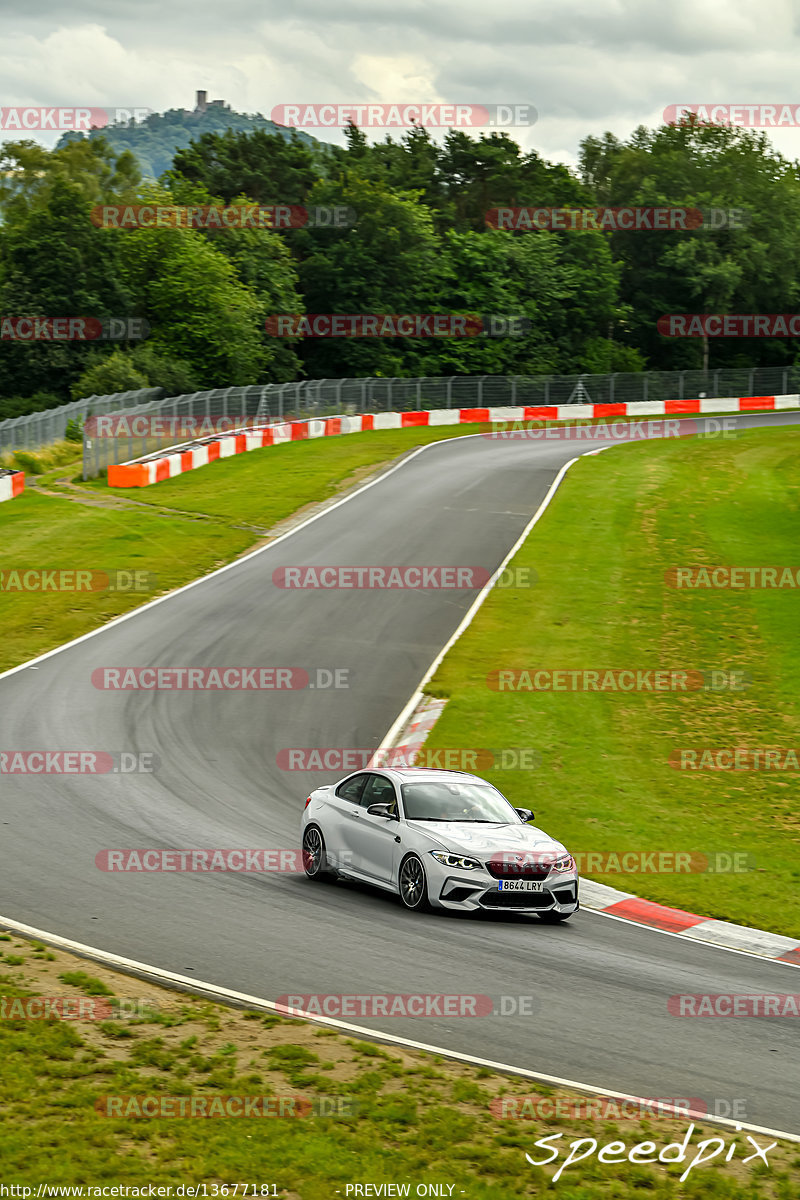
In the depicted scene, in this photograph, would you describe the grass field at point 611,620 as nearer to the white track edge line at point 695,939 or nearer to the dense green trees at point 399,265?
the white track edge line at point 695,939

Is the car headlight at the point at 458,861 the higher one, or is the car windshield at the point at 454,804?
the car windshield at the point at 454,804

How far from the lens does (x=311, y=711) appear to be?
21719 mm

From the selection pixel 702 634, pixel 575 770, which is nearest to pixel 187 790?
pixel 575 770

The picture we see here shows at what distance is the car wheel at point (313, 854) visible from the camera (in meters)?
14.4

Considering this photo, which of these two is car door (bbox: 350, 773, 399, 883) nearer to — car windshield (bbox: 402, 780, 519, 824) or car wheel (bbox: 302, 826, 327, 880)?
car windshield (bbox: 402, 780, 519, 824)

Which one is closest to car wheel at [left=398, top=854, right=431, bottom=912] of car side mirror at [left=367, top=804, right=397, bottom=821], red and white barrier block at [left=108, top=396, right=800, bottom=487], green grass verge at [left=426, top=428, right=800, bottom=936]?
car side mirror at [left=367, top=804, right=397, bottom=821]

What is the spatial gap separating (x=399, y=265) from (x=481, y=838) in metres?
67.3

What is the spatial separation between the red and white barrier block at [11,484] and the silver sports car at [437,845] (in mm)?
28871

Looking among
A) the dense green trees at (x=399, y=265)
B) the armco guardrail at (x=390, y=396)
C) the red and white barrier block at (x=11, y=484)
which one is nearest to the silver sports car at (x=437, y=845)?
Answer: the red and white barrier block at (x=11, y=484)

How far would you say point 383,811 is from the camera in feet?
45.7

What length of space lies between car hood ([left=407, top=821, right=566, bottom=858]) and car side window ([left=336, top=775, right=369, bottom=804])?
116 cm

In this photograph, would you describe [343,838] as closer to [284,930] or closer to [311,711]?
[284,930]

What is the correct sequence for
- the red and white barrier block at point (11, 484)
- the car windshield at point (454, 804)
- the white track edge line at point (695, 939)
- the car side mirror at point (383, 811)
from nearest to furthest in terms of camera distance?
the white track edge line at point (695, 939)
the car side mirror at point (383, 811)
the car windshield at point (454, 804)
the red and white barrier block at point (11, 484)

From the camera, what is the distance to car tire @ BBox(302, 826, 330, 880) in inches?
569
